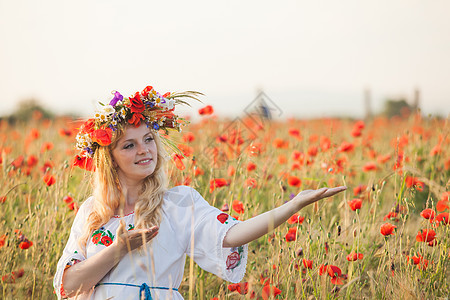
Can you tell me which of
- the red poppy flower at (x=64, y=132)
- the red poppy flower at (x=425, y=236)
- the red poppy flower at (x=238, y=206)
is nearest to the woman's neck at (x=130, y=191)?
the red poppy flower at (x=238, y=206)

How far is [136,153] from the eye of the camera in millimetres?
2266

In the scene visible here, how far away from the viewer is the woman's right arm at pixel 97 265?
6.47 feet

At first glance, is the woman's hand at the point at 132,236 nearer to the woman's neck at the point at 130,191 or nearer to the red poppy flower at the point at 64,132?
the woman's neck at the point at 130,191

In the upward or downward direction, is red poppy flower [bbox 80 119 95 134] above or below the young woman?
above

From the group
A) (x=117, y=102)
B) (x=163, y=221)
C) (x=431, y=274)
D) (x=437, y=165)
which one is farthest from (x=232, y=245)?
(x=437, y=165)

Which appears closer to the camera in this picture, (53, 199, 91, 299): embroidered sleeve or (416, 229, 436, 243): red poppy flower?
(53, 199, 91, 299): embroidered sleeve

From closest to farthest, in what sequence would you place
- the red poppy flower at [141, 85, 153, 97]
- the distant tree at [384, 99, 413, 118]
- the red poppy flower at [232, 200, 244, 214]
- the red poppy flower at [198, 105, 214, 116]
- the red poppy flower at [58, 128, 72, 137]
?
the red poppy flower at [141, 85, 153, 97] < the red poppy flower at [232, 200, 244, 214] < the red poppy flower at [198, 105, 214, 116] < the red poppy flower at [58, 128, 72, 137] < the distant tree at [384, 99, 413, 118]

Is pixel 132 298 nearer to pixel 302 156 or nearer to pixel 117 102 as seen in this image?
pixel 117 102

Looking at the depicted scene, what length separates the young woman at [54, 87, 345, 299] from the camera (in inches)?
81.1

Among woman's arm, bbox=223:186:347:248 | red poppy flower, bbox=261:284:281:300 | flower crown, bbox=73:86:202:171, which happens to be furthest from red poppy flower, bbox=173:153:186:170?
red poppy flower, bbox=261:284:281:300

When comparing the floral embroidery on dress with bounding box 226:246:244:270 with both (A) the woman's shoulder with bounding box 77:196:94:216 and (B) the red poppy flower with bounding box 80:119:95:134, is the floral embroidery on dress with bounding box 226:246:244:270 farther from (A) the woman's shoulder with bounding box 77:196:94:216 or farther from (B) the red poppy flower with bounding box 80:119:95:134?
(B) the red poppy flower with bounding box 80:119:95:134

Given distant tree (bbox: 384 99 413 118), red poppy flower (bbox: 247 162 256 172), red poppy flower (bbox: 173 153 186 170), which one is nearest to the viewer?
red poppy flower (bbox: 173 153 186 170)

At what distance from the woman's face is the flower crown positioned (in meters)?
0.05

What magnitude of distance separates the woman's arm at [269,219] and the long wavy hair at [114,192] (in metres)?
0.37
